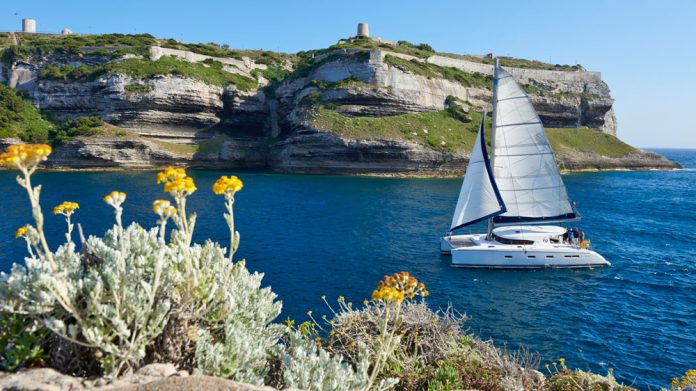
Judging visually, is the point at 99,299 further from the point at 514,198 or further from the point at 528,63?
the point at 528,63

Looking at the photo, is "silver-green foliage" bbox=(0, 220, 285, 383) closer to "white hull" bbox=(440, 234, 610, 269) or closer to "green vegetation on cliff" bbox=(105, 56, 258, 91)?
"white hull" bbox=(440, 234, 610, 269)

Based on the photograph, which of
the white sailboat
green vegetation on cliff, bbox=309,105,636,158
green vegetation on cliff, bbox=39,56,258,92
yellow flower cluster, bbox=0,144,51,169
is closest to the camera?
yellow flower cluster, bbox=0,144,51,169

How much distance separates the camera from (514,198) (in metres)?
36.4

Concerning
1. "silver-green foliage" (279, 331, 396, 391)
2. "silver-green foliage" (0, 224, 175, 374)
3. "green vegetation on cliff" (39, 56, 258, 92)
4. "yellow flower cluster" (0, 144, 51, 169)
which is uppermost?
"green vegetation on cliff" (39, 56, 258, 92)

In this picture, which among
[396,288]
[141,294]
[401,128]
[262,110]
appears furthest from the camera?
[262,110]

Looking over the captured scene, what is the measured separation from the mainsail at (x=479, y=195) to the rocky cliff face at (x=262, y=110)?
5287cm

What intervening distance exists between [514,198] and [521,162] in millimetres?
3090

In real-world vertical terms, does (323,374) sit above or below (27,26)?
below

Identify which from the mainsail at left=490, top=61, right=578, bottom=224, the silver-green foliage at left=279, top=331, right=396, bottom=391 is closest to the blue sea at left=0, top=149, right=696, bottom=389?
the mainsail at left=490, top=61, right=578, bottom=224

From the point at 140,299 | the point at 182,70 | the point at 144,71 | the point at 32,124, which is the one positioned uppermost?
the point at 182,70

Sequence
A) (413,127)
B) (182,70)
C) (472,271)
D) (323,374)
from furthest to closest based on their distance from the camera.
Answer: (182,70), (413,127), (472,271), (323,374)

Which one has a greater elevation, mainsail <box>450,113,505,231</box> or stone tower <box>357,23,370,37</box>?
stone tower <box>357,23,370,37</box>

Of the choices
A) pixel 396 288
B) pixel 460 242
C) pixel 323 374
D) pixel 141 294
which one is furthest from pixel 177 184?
pixel 460 242

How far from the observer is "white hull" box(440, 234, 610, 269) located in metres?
33.0
